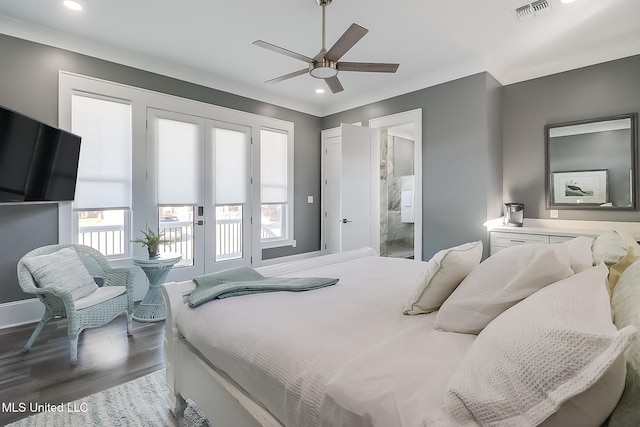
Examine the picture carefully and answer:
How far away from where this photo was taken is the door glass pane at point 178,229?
3.91 metres

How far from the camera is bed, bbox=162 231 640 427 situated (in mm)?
613

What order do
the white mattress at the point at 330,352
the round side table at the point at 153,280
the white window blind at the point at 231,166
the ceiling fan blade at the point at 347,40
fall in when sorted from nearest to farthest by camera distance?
the white mattress at the point at 330,352, the ceiling fan blade at the point at 347,40, the round side table at the point at 153,280, the white window blind at the point at 231,166

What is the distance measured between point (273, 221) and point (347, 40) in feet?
10.8

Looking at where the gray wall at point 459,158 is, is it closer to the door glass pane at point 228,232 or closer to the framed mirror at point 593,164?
the framed mirror at point 593,164

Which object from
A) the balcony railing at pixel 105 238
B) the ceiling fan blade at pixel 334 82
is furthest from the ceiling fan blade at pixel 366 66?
the balcony railing at pixel 105 238

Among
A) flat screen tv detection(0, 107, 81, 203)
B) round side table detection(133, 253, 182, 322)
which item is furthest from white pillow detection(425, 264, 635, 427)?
flat screen tv detection(0, 107, 81, 203)

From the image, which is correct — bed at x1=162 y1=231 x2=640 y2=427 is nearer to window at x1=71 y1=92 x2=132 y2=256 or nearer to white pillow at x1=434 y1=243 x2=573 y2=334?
white pillow at x1=434 y1=243 x2=573 y2=334

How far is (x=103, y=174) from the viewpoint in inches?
134

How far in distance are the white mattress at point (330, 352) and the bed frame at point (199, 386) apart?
53 millimetres

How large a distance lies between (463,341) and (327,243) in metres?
4.42

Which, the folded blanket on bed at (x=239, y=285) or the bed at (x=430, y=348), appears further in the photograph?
the folded blanket on bed at (x=239, y=285)

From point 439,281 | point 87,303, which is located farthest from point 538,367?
point 87,303

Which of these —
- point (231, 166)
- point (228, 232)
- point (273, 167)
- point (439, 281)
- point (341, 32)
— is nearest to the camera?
point (439, 281)

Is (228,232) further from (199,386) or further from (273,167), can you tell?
(199,386)
